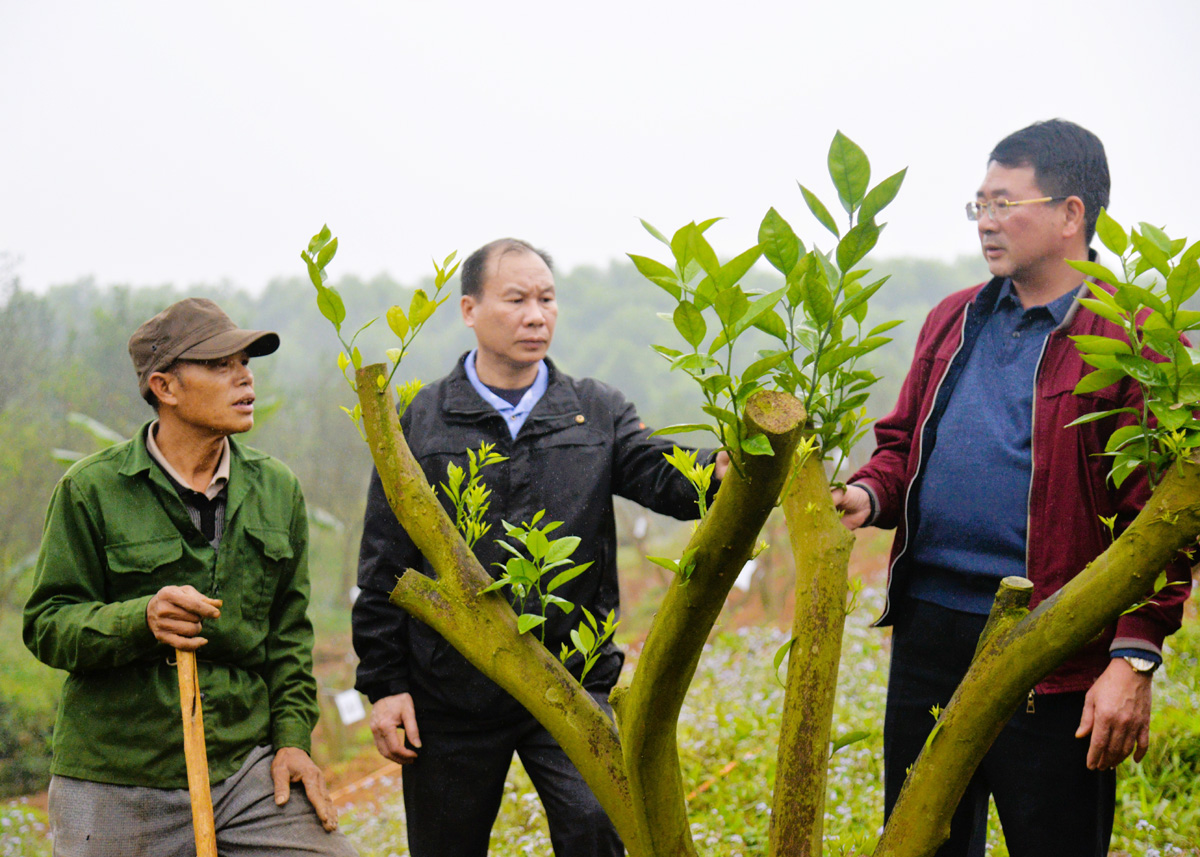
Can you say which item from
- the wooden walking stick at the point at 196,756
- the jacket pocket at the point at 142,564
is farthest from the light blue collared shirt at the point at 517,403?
the wooden walking stick at the point at 196,756

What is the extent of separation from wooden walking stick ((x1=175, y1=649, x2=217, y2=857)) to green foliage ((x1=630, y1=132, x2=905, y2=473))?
52.2 inches

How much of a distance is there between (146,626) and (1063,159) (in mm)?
2144

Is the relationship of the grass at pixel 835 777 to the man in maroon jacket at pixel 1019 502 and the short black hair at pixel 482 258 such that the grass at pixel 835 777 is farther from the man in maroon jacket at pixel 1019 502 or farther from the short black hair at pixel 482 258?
the short black hair at pixel 482 258

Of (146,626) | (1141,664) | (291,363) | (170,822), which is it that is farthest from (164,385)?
(291,363)

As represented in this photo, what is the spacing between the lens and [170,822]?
6.43 ft

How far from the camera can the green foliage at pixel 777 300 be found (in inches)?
33.9

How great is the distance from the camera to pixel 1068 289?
81.0 inches

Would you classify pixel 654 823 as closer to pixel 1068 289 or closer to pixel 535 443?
pixel 535 443

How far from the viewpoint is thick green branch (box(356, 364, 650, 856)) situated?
3.89 ft

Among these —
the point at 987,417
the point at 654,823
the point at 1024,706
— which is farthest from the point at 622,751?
the point at 987,417

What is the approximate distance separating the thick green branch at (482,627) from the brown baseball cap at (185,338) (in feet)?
3.42

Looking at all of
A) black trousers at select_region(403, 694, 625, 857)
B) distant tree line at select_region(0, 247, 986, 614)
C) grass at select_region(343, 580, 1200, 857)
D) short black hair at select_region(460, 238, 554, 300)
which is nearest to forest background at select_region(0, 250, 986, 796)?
distant tree line at select_region(0, 247, 986, 614)

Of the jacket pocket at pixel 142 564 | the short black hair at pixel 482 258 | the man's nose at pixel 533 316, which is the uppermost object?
the short black hair at pixel 482 258

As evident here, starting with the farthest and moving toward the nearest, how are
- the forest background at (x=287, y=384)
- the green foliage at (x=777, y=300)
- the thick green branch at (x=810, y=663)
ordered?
the forest background at (x=287, y=384), the thick green branch at (x=810, y=663), the green foliage at (x=777, y=300)
